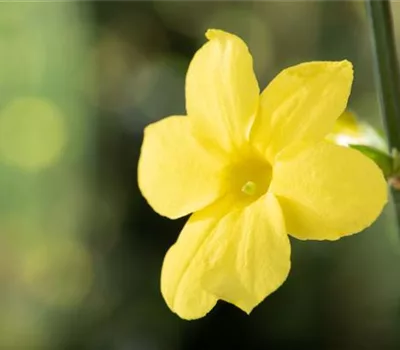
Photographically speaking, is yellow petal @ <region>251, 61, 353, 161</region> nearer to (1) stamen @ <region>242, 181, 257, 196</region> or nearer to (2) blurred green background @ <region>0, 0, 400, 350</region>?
(1) stamen @ <region>242, 181, 257, 196</region>

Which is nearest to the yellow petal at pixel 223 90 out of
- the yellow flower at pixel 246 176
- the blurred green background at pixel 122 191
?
the yellow flower at pixel 246 176

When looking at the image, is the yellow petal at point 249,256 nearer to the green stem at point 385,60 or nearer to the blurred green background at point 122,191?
the green stem at point 385,60

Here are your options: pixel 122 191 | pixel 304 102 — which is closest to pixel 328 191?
pixel 304 102

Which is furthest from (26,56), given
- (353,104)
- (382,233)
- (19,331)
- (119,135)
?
(382,233)

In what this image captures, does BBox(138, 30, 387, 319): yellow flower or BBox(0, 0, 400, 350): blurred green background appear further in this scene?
BBox(0, 0, 400, 350): blurred green background

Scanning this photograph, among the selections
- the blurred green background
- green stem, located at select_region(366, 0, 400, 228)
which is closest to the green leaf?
green stem, located at select_region(366, 0, 400, 228)

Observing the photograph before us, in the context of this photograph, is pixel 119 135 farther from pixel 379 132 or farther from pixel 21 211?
pixel 379 132

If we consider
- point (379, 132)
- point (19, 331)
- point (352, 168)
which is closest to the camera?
point (352, 168)
